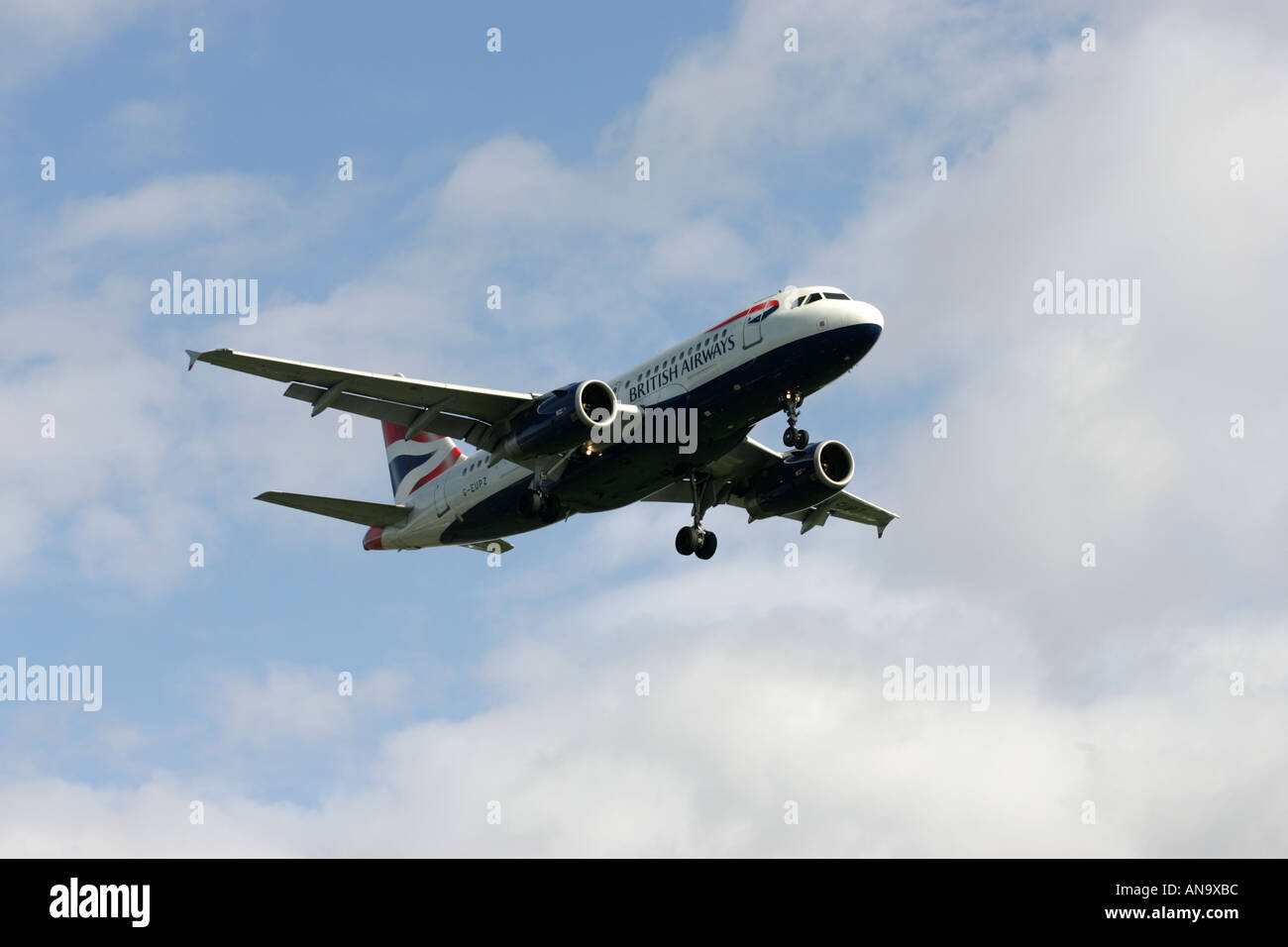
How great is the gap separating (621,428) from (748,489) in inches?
343

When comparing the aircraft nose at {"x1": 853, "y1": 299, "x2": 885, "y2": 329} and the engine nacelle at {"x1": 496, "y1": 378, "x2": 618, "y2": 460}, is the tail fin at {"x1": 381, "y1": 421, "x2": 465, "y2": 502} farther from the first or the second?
the aircraft nose at {"x1": 853, "y1": 299, "x2": 885, "y2": 329}

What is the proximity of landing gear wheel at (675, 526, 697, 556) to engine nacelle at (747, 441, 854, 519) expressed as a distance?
2.79 m

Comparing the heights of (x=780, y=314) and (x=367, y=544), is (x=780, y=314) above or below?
above

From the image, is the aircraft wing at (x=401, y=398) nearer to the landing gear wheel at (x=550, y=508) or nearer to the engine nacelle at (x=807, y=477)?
the landing gear wheel at (x=550, y=508)

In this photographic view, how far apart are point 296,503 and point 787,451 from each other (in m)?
15.9

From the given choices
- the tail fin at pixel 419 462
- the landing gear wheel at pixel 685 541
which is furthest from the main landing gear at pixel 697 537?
the tail fin at pixel 419 462

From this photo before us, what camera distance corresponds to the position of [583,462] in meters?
43.8


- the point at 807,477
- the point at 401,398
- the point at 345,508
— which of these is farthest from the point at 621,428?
the point at 345,508

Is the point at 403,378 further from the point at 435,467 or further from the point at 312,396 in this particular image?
the point at 435,467

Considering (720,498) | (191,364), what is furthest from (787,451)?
(191,364)

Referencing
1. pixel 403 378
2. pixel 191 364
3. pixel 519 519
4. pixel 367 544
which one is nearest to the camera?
pixel 191 364

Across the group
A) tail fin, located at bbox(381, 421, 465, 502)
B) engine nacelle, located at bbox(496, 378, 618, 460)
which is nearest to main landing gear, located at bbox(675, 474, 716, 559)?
engine nacelle, located at bbox(496, 378, 618, 460)

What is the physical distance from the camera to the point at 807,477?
48219mm

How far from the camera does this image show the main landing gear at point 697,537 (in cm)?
4800
